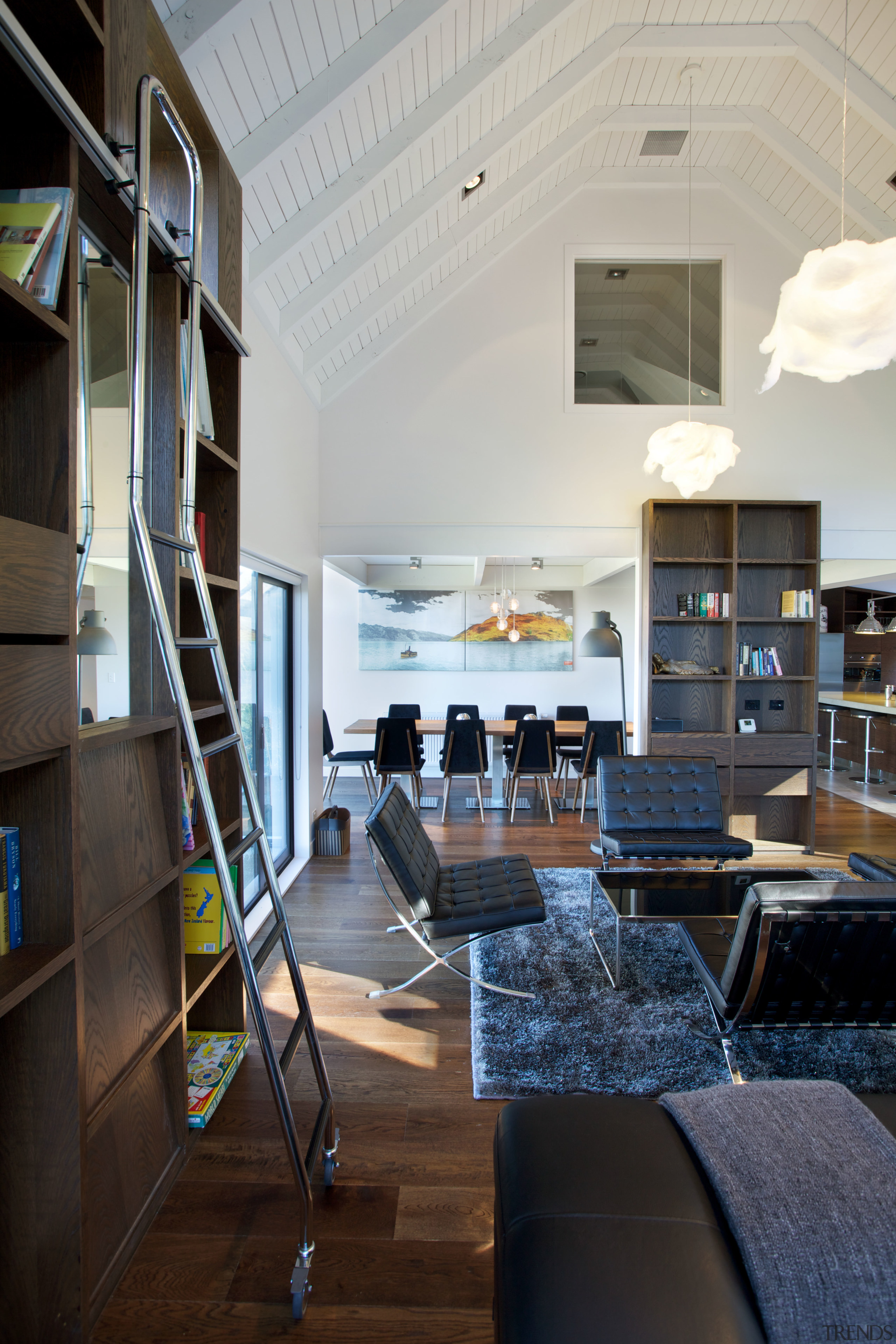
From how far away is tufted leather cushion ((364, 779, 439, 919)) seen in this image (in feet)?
9.30

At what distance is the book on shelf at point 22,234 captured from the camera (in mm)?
1349

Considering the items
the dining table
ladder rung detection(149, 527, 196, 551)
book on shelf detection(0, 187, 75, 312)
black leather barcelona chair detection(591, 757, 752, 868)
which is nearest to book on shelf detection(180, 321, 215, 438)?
ladder rung detection(149, 527, 196, 551)

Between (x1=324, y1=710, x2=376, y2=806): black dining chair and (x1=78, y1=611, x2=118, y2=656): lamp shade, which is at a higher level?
(x1=78, y1=611, x2=118, y2=656): lamp shade

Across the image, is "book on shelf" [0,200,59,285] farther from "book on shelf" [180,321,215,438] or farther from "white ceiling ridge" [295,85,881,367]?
"white ceiling ridge" [295,85,881,367]

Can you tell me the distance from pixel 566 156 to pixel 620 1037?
560 centimetres

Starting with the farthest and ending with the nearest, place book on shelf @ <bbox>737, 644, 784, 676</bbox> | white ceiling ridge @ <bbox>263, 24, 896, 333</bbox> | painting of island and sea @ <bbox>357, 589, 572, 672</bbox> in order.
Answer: painting of island and sea @ <bbox>357, 589, 572, 672</bbox> → book on shelf @ <bbox>737, 644, 784, 676</bbox> → white ceiling ridge @ <bbox>263, 24, 896, 333</bbox>

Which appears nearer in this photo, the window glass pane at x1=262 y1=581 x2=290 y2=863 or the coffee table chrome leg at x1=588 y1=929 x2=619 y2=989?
the coffee table chrome leg at x1=588 y1=929 x2=619 y2=989

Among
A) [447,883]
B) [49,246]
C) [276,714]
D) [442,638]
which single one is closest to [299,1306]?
[447,883]

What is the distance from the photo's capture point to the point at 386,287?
183 inches

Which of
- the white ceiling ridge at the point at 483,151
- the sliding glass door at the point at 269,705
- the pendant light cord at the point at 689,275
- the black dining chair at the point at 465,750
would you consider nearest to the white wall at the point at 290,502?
the sliding glass door at the point at 269,705

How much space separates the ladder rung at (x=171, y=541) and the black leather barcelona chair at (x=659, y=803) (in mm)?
3173

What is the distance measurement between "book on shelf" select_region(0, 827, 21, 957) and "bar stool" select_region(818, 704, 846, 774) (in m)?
9.76

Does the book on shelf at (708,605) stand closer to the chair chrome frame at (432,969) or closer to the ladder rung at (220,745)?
the chair chrome frame at (432,969)

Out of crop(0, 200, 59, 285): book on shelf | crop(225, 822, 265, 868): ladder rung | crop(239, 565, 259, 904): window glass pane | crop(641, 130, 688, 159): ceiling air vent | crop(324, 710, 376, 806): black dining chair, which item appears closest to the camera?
crop(0, 200, 59, 285): book on shelf
